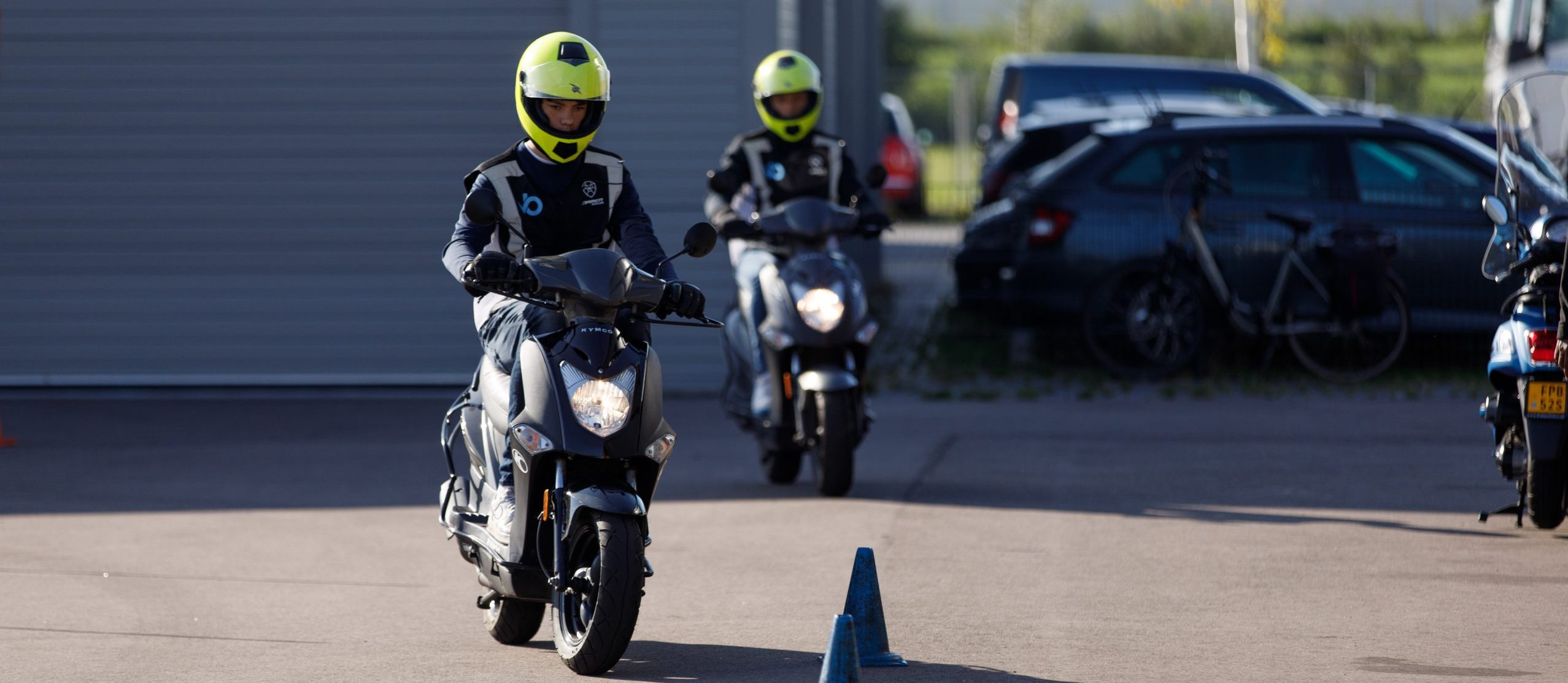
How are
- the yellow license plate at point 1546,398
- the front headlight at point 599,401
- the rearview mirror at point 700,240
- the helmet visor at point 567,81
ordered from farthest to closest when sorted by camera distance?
the yellow license plate at point 1546,398 → the helmet visor at point 567,81 → the rearview mirror at point 700,240 → the front headlight at point 599,401

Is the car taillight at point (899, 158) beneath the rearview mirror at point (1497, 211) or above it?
beneath

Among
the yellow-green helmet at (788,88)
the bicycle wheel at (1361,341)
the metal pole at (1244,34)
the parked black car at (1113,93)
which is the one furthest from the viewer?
the metal pole at (1244,34)

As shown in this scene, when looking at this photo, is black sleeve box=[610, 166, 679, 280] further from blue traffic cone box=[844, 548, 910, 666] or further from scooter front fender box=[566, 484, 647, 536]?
blue traffic cone box=[844, 548, 910, 666]

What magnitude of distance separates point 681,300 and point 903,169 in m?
21.4

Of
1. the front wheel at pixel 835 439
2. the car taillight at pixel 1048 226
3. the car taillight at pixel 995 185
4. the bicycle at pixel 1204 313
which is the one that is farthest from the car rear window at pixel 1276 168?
the front wheel at pixel 835 439

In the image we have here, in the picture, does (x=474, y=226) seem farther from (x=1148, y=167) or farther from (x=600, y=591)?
(x=1148, y=167)

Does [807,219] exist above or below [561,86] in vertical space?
below

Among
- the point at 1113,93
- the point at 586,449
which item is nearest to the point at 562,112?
the point at 586,449

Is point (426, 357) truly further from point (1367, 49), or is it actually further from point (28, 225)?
point (1367, 49)

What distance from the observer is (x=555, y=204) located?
19.5 feet

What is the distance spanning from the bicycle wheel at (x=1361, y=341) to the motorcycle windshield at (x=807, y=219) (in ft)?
14.7

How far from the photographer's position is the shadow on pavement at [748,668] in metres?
5.45

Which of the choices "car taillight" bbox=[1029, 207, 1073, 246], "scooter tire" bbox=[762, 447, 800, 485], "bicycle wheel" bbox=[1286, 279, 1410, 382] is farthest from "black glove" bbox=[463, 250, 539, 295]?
"bicycle wheel" bbox=[1286, 279, 1410, 382]

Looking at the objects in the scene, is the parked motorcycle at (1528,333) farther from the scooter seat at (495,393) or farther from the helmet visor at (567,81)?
the scooter seat at (495,393)
